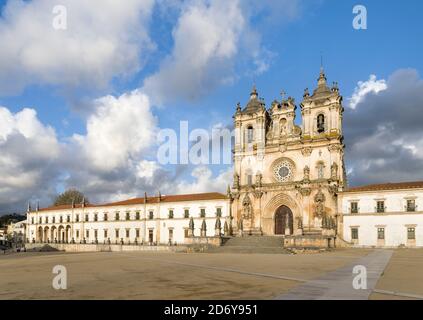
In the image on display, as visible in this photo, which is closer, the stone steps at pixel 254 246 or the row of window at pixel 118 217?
the stone steps at pixel 254 246

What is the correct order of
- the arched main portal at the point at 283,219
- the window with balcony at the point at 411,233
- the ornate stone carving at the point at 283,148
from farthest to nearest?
the ornate stone carving at the point at 283,148 → the arched main portal at the point at 283,219 → the window with balcony at the point at 411,233

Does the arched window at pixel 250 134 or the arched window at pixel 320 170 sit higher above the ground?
the arched window at pixel 250 134

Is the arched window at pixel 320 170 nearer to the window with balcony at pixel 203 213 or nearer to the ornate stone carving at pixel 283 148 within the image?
the ornate stone carving at pixel 283 148

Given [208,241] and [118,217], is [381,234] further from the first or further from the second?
[118,217]

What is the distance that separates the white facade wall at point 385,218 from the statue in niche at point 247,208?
36.6 ft

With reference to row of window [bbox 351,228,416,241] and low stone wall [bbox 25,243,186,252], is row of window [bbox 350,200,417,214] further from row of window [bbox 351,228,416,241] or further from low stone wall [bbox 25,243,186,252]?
low stone wall [bbox 25,243,186,252]

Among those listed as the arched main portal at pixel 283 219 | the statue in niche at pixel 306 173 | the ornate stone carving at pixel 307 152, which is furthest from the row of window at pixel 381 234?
the ornate stone carving at pixel 307 152

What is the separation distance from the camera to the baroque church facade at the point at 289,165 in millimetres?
45750

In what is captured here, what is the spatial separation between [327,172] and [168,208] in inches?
970

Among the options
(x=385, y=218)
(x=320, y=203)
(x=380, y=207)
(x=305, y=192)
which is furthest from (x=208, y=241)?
(x=385, y=218)

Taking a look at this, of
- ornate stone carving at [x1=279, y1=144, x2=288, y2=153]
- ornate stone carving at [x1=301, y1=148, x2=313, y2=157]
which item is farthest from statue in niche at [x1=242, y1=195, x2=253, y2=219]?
ornate stone carving at [x1=301, y1=148, x2=313, y2=157]

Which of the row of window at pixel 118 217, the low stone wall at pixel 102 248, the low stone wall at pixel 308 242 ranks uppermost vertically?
the row of window at pixel 118 217

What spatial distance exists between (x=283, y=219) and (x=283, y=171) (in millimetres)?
6094
